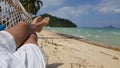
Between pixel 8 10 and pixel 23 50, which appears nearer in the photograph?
pixel 23 50

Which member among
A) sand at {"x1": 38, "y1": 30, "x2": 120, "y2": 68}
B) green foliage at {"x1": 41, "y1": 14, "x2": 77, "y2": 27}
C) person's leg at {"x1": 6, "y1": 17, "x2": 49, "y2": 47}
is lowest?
green foliage at {"x1": 41, "y1": 14, "x2": 77, "y2": 27}

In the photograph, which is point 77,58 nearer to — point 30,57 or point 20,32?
point 20,32

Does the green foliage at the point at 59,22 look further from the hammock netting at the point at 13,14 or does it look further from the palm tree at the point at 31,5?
the hammock netting at the point at 13,14

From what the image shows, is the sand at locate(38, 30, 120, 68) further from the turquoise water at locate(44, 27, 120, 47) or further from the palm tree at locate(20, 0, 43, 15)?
the palm tree at locate(20, 0, 43, 15)

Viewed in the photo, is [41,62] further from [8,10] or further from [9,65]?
[8,10]

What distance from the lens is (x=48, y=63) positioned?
11.3 feet

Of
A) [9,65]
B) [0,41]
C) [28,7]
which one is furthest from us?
[28,7]

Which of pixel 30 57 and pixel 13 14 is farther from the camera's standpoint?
pixel 13 14

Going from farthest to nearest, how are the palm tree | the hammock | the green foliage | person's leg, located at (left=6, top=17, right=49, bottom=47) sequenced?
the green foliage, the palm tree, the hammock, person's leg, located at (left=6, top=17, right=49, bottom=47)

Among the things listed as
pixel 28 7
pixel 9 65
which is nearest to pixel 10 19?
pixel 9 65

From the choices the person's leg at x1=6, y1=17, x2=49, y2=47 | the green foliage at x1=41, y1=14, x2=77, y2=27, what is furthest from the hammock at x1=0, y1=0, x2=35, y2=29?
the green foliage at x1=41, y1=14, x2=77, y2=27

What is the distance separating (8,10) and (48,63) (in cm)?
97

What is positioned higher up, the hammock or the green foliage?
the hammock

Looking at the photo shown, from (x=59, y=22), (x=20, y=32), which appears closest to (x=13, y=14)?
(x=20, y=32)
